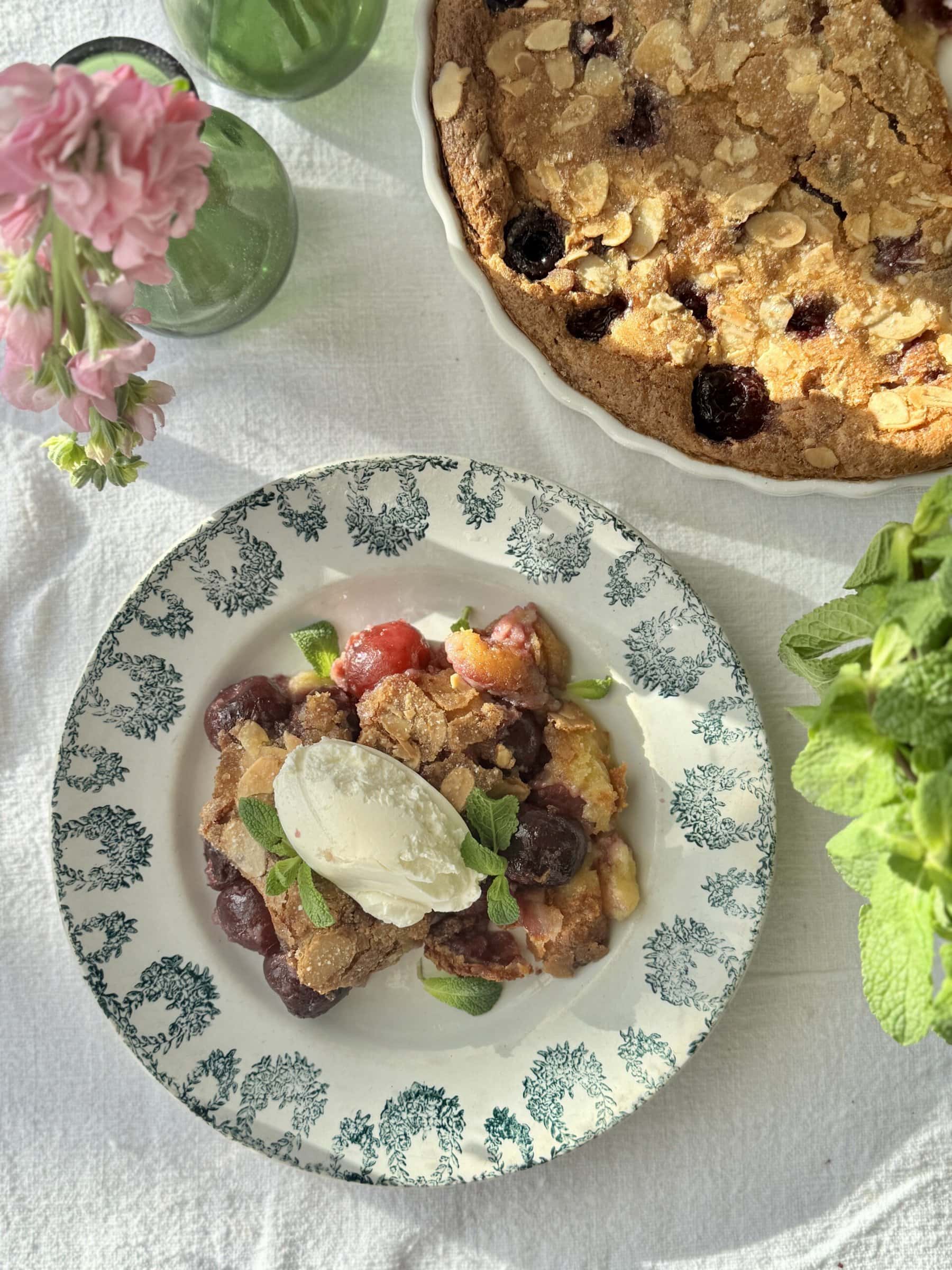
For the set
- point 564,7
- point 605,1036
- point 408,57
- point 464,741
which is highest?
point 564,7

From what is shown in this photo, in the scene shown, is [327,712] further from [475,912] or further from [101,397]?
[101,397]

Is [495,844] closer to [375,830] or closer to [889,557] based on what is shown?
[375,830]

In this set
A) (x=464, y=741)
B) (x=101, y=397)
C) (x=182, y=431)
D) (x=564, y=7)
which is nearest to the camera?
(x=101, y=397)

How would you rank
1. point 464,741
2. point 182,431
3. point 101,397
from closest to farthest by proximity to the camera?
point 101,397, point 464,741, point 182,431

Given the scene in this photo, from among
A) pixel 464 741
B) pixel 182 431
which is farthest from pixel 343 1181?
pixel 182 431

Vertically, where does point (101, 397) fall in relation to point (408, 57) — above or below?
below

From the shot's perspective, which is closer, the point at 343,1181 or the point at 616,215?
the point at 616,215

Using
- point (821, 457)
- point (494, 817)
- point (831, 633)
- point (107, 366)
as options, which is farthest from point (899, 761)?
point (107, 366)

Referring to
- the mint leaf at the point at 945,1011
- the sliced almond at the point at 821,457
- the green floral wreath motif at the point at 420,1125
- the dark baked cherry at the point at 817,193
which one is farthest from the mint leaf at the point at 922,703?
the green floral wreath motif at the point at 420,1125
